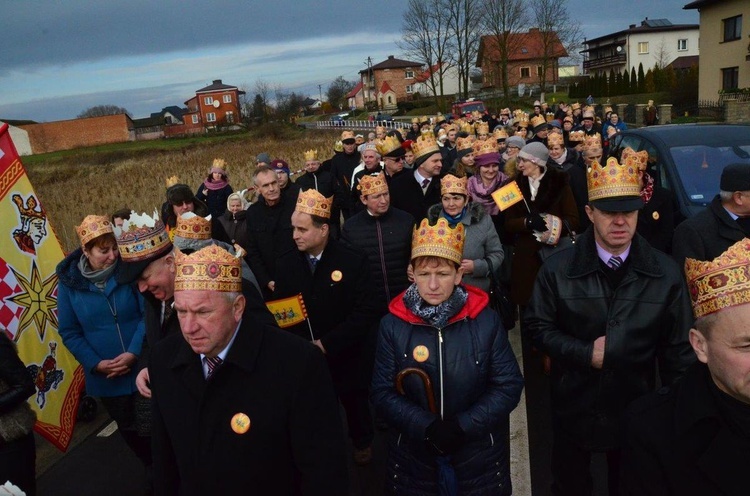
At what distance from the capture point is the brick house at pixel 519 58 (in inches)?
2419

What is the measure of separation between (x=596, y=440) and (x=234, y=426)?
1948 millimetres

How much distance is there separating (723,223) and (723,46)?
132 feet

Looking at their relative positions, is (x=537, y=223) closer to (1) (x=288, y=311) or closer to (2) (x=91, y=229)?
(1) (x=288, y=311)

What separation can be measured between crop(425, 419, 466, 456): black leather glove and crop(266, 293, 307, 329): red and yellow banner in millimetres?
1540

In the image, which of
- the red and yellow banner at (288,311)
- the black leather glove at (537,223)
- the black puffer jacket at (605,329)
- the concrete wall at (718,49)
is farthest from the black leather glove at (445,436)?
the concrete wall at (718,49)

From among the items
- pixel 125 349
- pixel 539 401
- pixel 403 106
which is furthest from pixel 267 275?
pixel 403 106

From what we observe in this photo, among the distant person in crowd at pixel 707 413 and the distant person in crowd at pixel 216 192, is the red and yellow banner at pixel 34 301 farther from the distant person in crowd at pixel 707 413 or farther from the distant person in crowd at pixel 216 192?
the distant person in crowd at pixel 707 413

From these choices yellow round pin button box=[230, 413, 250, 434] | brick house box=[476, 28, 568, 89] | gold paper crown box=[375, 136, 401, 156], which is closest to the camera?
yellow round pin button box=[230, 413, 250, 434]

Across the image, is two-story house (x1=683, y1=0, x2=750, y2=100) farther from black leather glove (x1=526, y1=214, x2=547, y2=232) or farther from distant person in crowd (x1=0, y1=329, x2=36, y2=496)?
distant person in crowd (x1=0, y1=329, x2=36, y2=496)

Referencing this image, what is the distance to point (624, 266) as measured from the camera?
3100mm

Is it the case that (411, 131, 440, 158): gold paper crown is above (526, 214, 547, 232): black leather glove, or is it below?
above

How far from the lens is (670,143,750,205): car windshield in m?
6.11

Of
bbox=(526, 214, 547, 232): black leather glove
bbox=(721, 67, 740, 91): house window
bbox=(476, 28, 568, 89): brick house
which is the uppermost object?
bbox=(476, 28, 568, 89): brick house

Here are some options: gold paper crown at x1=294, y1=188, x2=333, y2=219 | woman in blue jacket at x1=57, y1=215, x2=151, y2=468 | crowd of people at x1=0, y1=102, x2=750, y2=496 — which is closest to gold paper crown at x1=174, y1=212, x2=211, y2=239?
crowd of people at x1=0, y1=102, x2=750, y2=496
